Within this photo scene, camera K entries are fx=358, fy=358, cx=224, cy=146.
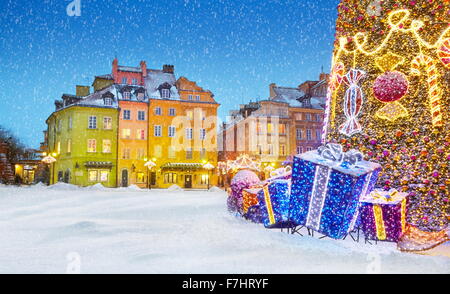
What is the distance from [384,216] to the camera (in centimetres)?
583

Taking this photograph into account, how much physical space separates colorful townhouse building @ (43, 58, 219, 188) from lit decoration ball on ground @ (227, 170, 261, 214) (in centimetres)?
2581

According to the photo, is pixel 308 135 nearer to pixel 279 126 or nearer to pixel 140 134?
pixel 279 126

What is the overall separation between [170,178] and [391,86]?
104ft

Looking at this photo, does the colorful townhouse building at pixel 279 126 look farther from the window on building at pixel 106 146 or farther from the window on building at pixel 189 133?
the window on building at pixel 106 146

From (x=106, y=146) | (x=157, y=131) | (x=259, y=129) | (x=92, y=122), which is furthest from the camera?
(x=259, y=129)

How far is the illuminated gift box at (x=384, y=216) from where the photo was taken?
5.77 m

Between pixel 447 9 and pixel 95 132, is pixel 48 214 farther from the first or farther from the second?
pixel 95 132

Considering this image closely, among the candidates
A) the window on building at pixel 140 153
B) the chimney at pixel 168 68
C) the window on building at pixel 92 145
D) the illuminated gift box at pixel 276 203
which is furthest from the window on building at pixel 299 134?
the illuminated gift box at pixel 276 203

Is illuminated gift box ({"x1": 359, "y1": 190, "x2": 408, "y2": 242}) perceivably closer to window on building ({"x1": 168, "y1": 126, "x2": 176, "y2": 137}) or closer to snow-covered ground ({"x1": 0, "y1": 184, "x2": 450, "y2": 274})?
snow-covered ground ({"x1": 0, "y1": 184, "x2": 450, "y2": 274})

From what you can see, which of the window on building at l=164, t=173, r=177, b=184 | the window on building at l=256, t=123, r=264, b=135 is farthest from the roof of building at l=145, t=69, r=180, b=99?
the window on building at l=256, t=123, r=264, b=135

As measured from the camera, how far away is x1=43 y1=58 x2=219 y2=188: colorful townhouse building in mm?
34844

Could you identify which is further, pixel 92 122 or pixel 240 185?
pixel 92 122

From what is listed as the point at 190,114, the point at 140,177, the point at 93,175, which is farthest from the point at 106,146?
the point at 190,114

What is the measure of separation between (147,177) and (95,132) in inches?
265
